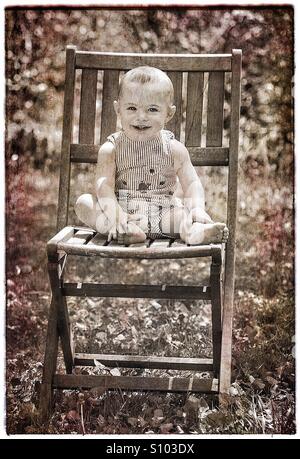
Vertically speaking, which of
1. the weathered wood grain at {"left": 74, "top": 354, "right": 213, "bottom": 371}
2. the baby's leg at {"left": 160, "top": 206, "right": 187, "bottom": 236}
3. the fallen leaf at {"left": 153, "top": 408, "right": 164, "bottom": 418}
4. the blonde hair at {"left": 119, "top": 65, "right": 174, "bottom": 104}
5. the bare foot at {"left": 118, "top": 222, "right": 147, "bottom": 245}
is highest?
the blonde hair at {"left": 119, "top": 65, "right": 174, "bottom": 104}

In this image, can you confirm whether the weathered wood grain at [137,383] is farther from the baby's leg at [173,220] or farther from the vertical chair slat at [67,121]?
the vertical chair slat at [67,121]

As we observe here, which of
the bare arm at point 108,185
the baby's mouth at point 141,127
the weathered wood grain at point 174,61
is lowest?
the bare arm at point 108,185

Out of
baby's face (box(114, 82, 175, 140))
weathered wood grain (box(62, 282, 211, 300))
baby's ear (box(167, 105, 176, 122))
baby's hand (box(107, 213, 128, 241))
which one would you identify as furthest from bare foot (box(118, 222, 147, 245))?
baby's ear (box(167, 105, 176, 122))

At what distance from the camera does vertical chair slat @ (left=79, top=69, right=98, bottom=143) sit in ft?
9.32

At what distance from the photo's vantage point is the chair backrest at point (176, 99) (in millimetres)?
2752

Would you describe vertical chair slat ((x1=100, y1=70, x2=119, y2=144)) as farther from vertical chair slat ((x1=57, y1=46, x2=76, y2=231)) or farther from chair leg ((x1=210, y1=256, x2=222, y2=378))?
chair leg ((x1=210, y1=256, x2=222, y2=378))

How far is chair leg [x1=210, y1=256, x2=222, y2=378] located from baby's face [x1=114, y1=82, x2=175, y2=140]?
0.53 m

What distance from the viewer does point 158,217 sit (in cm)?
256

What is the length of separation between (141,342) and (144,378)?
56 cm

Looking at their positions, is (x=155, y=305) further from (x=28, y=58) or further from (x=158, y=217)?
(x=28, y=58)


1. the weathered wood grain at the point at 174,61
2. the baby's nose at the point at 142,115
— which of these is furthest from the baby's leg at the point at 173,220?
the weathered wood grain at the point at 174,61

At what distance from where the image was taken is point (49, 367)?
102 inches
